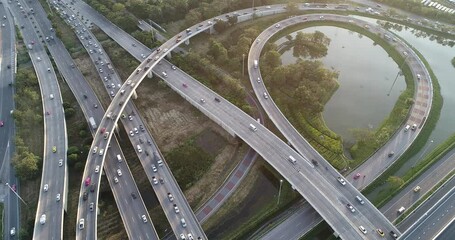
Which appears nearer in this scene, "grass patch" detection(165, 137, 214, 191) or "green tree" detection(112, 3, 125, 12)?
"grass patch" detection(165, 137, 214, 191)

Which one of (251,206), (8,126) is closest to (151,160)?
(251,206)

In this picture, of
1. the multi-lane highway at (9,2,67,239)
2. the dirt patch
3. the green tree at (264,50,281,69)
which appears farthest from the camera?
the green tree at (264,50,281,69)

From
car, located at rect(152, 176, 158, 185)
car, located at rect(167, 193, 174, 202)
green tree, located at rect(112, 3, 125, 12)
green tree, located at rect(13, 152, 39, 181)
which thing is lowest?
car, located at rect(167, 193, 174, 202)

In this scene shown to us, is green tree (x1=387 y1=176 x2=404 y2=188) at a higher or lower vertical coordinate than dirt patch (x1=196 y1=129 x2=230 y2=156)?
lower

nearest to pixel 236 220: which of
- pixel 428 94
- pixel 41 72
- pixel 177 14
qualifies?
pixel 428 94

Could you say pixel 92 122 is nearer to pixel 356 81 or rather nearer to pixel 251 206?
pixel 251 206

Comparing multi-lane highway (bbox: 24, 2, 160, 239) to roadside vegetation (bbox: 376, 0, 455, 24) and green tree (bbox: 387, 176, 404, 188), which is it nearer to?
green tree (bbox: 387, 176, 404, 188)

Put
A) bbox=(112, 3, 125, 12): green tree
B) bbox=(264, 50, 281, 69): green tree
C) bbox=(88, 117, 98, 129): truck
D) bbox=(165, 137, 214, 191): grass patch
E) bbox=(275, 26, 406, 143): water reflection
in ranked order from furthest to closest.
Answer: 1. bbox=(112, 3, 125, 12): green tree
2. bbox=(264, 50, 281, 69): green tree
3. bbox=(275, 26, 406, 143): water reflection
4. bbox=(88, 117, 98, 129): truck
5. bbox=(165, 137, 214, 191): grass patch

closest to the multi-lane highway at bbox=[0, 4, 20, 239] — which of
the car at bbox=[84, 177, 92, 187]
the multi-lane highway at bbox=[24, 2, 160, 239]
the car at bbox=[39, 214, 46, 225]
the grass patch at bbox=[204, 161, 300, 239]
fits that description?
the car at bbox=[39, 214, 46, 225]
